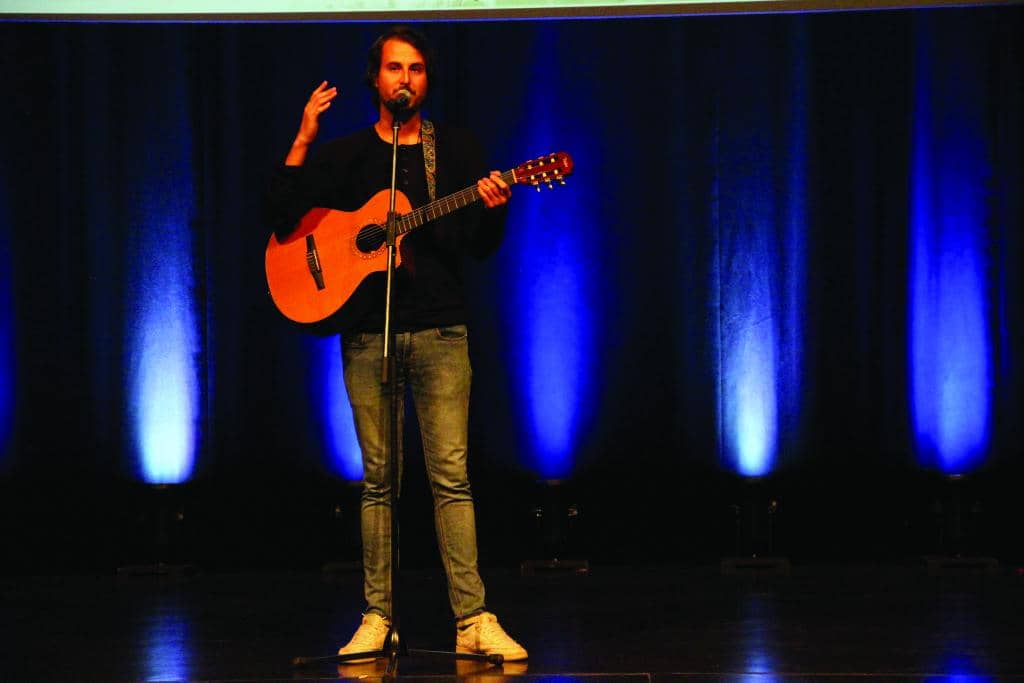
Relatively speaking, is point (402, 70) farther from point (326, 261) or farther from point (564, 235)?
point (564, 235)

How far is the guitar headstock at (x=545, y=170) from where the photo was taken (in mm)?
2766

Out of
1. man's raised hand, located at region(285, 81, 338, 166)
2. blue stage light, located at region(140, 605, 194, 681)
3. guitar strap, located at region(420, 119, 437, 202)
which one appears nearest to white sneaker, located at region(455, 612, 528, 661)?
blue stage light, located at region(140, 605, 194, 681)

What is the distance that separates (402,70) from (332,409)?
255 centimetres

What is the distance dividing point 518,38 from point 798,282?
1.54 metres

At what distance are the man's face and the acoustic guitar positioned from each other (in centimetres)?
24

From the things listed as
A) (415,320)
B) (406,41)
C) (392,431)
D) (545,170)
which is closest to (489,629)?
(392,431)

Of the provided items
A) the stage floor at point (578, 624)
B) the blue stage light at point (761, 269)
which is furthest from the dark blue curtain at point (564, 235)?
the stage floor at point (578, 624)

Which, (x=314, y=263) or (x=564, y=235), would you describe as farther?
(x=564, y=235)

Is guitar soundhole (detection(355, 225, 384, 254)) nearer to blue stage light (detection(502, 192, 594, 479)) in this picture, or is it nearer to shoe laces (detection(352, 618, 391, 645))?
shoe laces (detection(352, 618, 391, 645))

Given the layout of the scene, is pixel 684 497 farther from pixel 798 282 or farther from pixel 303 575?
pixel 303 575

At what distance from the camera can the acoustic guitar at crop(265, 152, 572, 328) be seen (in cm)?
278

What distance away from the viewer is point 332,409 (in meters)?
5.16

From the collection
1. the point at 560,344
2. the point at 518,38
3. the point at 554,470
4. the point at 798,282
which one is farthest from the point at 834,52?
the point at 554,470

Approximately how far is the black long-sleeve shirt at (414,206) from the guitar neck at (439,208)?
0.05 metres
